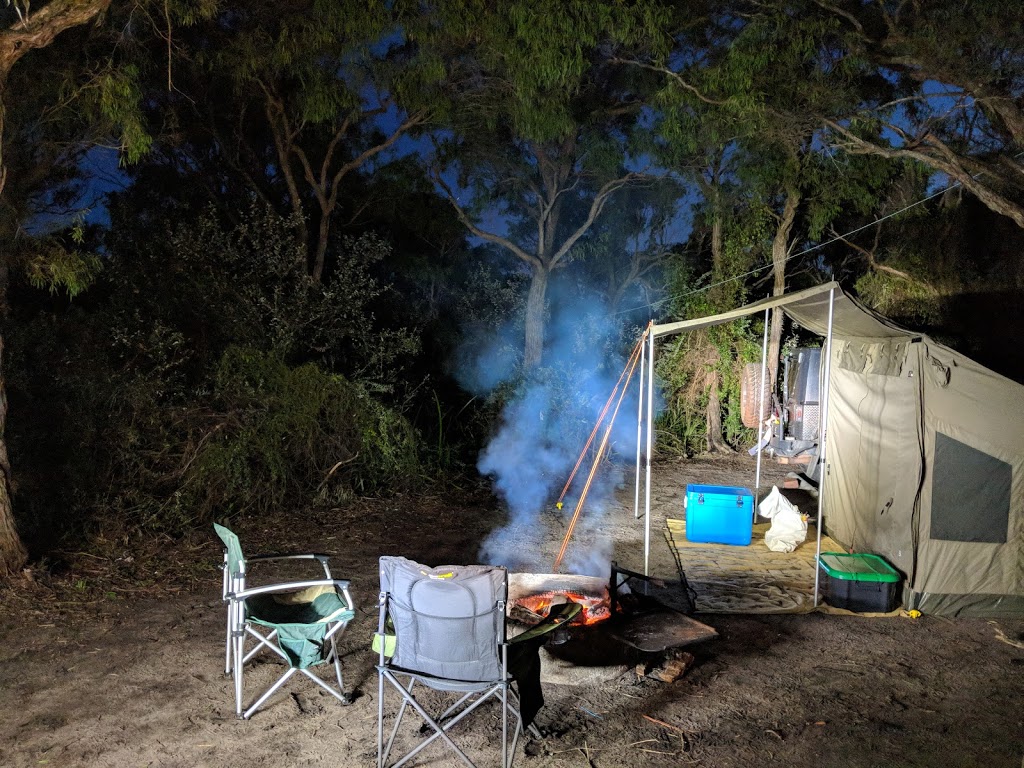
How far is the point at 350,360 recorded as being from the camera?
10.2m

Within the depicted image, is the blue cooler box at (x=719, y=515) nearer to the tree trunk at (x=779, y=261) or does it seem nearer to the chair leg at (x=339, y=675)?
the chair leg at (x=339, y=675)

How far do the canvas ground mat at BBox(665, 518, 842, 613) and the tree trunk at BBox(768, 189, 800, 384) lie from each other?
200 inches

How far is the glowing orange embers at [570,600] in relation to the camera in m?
4.66

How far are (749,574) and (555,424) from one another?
6.03 m

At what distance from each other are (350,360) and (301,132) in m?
3.58

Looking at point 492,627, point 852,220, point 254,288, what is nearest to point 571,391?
point 254,288

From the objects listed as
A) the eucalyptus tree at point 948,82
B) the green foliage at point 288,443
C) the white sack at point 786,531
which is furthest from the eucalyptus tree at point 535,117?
the white sack at point 786,531

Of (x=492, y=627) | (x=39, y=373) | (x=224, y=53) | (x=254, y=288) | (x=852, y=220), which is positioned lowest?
(x=492, y=627)

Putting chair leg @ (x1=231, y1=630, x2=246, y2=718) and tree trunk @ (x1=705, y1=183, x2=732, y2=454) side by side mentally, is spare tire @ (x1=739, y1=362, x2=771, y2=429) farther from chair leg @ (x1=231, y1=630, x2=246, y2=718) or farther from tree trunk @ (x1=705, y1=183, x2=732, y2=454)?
chair leg @ (x1=231, y1=630, x2=246, y2=718)

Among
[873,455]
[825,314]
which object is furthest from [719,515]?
[825,314]

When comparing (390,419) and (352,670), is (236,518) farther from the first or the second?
(352,670)

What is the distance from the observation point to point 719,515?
7008 millimetres

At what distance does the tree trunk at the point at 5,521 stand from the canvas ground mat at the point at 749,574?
16.1 ft

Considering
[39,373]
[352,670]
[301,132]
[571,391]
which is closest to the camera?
[352,670]
